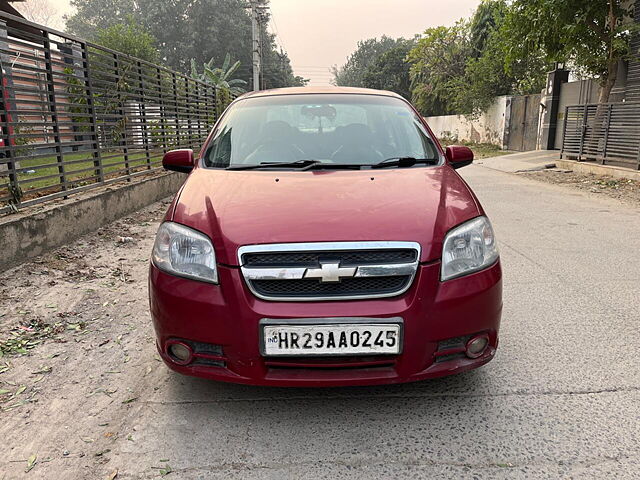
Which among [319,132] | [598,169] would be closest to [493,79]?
[598,169]

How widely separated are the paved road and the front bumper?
0.89ft

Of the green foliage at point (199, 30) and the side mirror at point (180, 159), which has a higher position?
the green foliage at point (199, 30)

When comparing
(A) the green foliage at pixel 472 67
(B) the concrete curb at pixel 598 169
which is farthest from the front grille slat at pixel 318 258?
(A) the green foliage at pixel 472 67

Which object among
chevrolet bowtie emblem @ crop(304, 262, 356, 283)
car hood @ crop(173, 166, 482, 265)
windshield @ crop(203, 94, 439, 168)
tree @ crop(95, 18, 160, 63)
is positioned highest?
tree @ crop(95, 18, 160, 63)

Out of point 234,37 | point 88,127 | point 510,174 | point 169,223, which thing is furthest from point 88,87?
point 234,37

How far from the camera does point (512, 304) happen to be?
154 inches

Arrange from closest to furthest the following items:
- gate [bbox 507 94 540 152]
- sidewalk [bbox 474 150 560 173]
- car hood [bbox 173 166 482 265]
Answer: car hood [bbox 173 166 482 265] → sidewalk [bbox 474 150 560 173] → gate [bbox 507 94 540 152]

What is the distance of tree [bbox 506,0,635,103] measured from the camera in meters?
13.2

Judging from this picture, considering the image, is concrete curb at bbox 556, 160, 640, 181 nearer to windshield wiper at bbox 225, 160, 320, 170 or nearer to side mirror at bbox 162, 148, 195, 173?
windshield wiper at bbox 225, 160, 320, 170

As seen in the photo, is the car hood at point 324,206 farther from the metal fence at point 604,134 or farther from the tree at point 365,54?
the tree at point 365,54

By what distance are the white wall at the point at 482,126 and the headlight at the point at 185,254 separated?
23198 mm

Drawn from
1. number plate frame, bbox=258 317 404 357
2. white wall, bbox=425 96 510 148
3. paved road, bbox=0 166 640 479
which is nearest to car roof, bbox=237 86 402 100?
paved road, bbox=0 166 640 479

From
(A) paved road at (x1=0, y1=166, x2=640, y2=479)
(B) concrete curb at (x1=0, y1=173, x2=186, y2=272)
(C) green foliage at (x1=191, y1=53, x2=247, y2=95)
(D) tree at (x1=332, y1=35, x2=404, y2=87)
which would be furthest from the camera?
(D) tree at (x1=332, y1=35, x2=404, y2=87)

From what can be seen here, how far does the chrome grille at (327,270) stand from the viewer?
221cm
